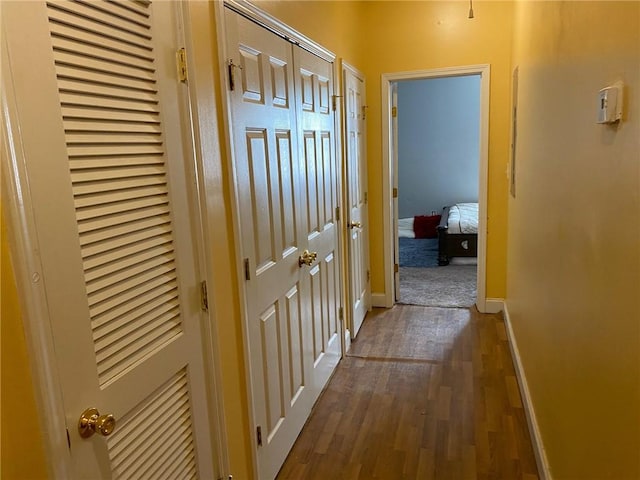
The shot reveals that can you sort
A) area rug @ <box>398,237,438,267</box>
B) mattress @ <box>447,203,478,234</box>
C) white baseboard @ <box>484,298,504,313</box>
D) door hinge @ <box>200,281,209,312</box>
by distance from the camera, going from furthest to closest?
1. area rug @ <box>398,237,438,267</box>
2. mattress @ <box>447,203,478,234</box>
3. white baseboard @ <box>484,298,504,313</box>
4. door hinge @ <box>200,281,209,312</box>

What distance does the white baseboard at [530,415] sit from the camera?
1.97m

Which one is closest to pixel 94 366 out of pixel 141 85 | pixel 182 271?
pixel 182 271

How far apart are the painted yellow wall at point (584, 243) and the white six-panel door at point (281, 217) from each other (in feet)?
3.65

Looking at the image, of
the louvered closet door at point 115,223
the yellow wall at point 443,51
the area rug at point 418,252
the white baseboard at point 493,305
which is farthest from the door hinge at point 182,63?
the area rug at point 418,252

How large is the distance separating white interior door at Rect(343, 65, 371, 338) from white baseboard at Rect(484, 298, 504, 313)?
100 centimetres

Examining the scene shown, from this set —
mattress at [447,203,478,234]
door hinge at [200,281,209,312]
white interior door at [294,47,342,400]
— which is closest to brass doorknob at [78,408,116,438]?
door hinge at [200,281,209,312]

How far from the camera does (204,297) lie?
1.47 meters

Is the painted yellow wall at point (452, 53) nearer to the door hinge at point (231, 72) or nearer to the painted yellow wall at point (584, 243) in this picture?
the painted yellow wall at point (584, 243)

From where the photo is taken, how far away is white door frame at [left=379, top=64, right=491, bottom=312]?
3668 mm

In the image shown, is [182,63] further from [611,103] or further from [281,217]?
[611,103]

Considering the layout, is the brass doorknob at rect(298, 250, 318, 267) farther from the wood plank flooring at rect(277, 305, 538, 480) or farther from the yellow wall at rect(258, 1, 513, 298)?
the yellow wall at rect(258, 1, 513, 298)

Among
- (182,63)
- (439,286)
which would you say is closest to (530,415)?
(182,63)

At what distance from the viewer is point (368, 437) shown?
7.75 feet

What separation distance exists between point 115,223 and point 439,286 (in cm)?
399
